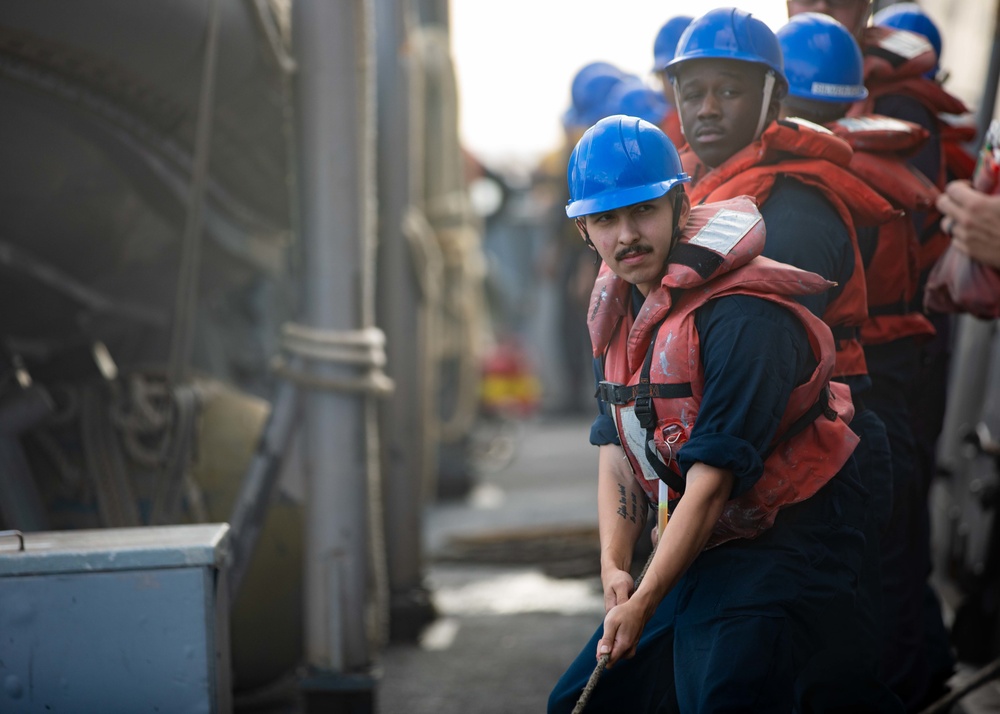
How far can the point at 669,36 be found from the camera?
160 inches

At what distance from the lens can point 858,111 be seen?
10.4 feet

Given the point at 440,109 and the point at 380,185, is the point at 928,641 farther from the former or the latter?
the point at 440,109

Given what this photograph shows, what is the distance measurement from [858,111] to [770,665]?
5.58 feet

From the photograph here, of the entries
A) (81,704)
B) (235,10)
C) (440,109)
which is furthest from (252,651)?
(440,109)

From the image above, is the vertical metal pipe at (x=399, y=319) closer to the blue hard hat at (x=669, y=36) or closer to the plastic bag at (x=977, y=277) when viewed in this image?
the blue hard hat at (x=669, y=36)

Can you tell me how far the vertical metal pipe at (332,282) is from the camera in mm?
3811

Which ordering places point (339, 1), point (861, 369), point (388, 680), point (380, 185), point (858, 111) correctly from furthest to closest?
point (380, 185) → point (388, 680) → point (339, 1) → point (858, 111) → point (861, 369)

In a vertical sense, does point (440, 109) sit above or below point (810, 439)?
above

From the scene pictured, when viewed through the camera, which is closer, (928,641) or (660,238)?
(660,238)

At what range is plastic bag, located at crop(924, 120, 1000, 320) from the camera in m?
3.05

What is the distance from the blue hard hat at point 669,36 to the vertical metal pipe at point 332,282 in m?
1.03

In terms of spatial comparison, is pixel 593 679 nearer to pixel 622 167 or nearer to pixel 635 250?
pixel 635 250

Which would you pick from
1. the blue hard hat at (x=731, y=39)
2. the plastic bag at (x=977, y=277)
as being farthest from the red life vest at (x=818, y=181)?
the plastic bag at (x=977, y=277)

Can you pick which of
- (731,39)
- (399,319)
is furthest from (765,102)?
(399,319)
